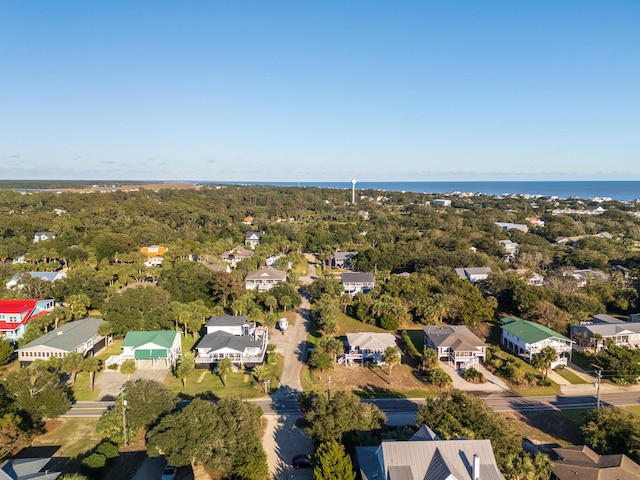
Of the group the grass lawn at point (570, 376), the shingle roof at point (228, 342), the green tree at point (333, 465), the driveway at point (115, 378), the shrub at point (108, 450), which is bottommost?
the driveway at point (115, 378)

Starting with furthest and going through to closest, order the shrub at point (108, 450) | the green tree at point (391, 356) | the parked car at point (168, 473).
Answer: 1. the green tree at point (391, 356)
2. the shrub at point (108, 450)
3. the parked car at point (168, 473)

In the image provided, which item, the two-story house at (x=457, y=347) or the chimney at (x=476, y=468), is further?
the two-story house at (x=457, y=347)

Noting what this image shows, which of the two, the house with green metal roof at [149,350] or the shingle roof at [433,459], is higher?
the shingle roof at [433,459]

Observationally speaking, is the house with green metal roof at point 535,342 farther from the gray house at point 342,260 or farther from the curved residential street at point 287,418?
the gray house at point 342,260

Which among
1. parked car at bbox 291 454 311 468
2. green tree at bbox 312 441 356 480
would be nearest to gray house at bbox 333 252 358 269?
parked car at bbox 291 454 311 468

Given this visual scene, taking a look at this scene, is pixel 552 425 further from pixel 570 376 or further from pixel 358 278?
pixel 358 278

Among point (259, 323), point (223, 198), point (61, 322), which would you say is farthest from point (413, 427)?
point (223, 198)

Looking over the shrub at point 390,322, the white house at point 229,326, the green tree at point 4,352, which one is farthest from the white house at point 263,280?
the green tree at point 4,352
